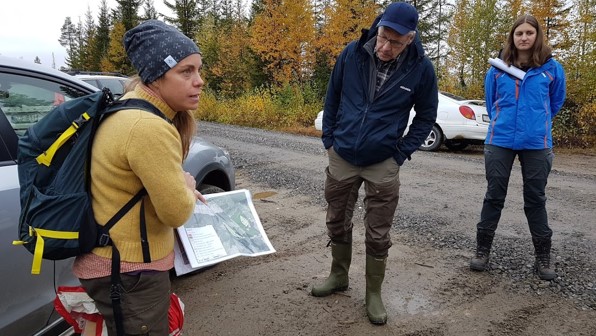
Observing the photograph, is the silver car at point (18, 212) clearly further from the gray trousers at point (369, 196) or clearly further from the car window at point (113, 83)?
the car window at point (113, 83)

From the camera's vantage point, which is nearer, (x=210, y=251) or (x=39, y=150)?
(x=39, y=150)

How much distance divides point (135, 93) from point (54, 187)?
0.42 m

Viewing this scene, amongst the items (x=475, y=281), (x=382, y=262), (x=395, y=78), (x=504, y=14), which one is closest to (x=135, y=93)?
(x=395, y=78)

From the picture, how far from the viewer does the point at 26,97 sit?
7.96 ft

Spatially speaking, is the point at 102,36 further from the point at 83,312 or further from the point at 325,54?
the point at 83,312

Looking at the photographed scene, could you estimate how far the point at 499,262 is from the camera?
3818 millimetres

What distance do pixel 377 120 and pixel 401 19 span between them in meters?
0.60

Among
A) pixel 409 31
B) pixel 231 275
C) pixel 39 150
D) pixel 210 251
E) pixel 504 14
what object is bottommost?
pixel 231 275

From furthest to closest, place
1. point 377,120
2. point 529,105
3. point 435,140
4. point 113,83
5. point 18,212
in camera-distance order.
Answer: point 435,140
point 113,83
point 529,105
point 377,120
point 18,212

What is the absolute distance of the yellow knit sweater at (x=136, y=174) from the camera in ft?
4.74

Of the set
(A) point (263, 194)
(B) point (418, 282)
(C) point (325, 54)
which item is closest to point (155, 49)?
(B) point (418, 282)

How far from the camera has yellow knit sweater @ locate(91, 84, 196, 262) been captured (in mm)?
1443

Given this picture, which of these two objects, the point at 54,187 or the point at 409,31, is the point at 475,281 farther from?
the point at 54,187

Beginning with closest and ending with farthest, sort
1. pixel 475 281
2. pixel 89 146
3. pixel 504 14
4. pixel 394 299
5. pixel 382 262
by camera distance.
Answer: pixel 89 146
pixel 382 262
pixel 394 299
pixel 475 281
pixel 504 14
